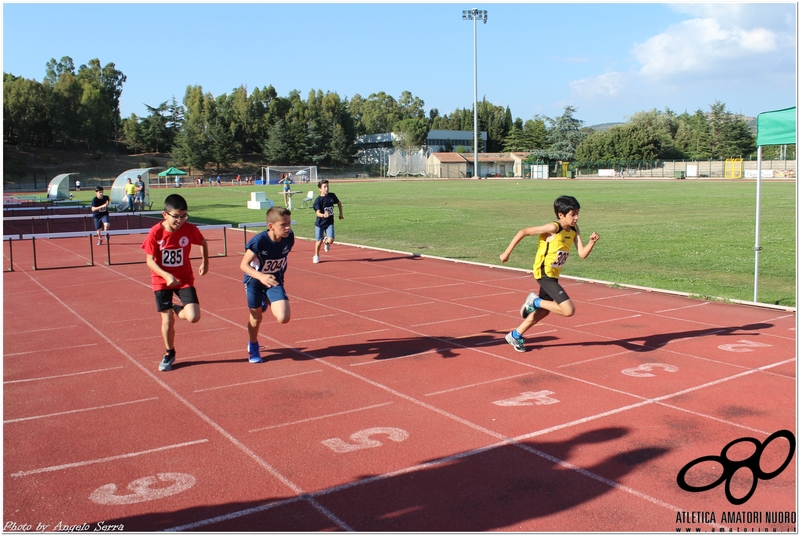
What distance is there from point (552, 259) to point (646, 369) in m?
1.58

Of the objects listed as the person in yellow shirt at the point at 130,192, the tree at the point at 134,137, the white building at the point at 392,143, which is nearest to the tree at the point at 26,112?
the tree at the point at 134,137

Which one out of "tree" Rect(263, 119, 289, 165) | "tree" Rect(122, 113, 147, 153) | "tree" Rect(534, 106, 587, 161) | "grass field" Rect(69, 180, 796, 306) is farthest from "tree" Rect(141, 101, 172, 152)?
"grass field" Rect(69, 180, 796, 306)

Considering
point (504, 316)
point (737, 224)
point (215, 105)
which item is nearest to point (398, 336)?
point (504, 316)

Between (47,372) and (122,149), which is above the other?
(122,149)

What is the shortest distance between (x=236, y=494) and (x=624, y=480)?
8.64ft

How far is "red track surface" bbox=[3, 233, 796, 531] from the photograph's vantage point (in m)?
4.36

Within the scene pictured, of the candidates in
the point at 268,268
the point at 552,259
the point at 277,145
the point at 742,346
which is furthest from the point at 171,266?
the point at 277,145

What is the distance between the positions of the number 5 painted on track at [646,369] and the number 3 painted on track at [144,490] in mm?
4605

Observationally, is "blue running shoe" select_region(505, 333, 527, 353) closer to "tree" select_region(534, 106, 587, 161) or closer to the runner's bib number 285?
the runner's bib number 285

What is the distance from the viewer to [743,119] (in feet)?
332

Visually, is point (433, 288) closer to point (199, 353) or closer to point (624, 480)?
point (199, 353)

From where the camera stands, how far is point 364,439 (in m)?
5.46

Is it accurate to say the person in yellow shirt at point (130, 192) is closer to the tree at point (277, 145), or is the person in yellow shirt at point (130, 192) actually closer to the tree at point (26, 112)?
the tree at point (26, 112)

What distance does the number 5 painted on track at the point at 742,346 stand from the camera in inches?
314
